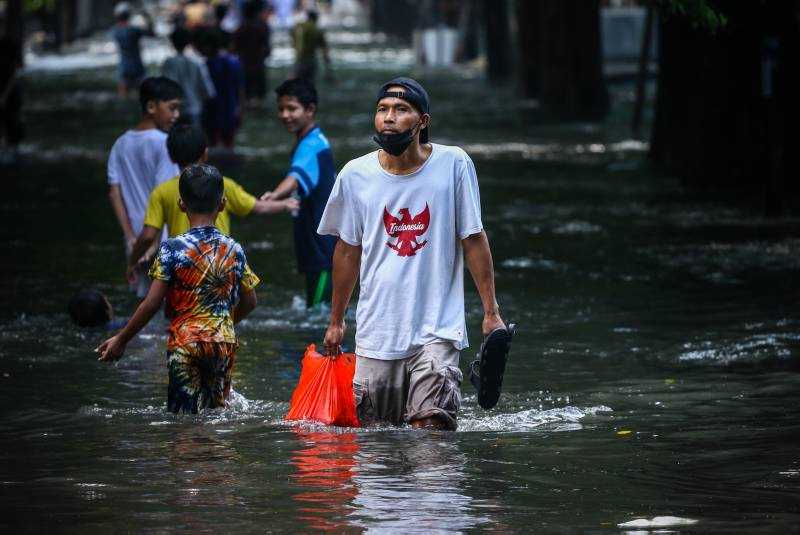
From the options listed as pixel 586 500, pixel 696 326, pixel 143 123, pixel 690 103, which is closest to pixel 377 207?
pixel 586 500

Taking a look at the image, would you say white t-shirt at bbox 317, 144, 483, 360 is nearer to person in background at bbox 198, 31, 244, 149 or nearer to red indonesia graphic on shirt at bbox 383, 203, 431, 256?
red indonesia graphic on shirt at bbox 383, 203, 431, 256

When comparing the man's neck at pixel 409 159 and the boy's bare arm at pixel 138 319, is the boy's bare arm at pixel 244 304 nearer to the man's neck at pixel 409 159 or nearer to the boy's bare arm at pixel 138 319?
the boy's bare arm at pixel 138 319

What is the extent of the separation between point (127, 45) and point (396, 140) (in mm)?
28531

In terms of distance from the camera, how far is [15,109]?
24.6 metres

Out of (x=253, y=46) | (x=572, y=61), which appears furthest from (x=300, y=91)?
(x=253, y=46)

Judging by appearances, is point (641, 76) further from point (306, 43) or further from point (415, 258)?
point (415, 258)

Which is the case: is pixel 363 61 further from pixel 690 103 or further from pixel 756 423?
pixel 756 423

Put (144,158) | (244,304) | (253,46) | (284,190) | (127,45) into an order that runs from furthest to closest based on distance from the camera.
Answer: (127,45), (253,46), (144,158), (284,190), (244,304)

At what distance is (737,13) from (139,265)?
1048cm

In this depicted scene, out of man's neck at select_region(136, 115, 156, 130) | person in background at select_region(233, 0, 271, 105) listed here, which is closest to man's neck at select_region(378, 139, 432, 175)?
man's neck at select_region(136, 115, 156, 130)

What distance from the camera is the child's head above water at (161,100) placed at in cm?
1095

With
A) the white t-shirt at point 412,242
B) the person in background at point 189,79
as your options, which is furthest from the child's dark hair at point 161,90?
the person in background at point 189,79

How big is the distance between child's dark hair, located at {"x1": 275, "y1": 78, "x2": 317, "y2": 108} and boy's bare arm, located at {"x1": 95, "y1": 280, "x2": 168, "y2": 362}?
2.78 metres

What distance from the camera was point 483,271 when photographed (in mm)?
7695
